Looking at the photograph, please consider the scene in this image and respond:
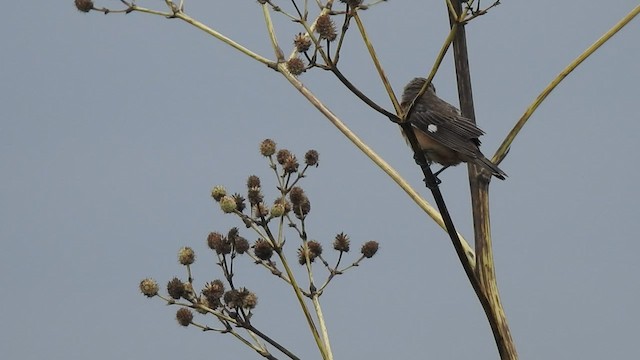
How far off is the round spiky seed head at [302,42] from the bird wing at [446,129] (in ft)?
7.17

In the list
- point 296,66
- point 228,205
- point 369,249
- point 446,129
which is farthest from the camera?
point 446,129

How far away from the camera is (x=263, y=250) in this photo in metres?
4.37

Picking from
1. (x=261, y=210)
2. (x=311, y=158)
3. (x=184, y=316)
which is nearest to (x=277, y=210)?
(x=261, y=210)

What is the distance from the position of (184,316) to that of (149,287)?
0.23 m

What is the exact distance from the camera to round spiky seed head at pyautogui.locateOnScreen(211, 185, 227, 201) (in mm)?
4512

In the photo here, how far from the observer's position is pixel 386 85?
3350mm

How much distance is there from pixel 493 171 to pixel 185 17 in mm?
1678

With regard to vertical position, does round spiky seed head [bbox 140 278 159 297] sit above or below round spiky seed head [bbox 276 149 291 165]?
below

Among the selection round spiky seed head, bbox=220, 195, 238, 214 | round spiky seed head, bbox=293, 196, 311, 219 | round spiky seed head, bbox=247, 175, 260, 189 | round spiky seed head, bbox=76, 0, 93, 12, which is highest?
round spiky seed head, bbox=76, 0, 93, 12

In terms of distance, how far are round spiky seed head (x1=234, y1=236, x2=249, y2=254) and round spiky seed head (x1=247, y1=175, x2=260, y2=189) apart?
0.86ft

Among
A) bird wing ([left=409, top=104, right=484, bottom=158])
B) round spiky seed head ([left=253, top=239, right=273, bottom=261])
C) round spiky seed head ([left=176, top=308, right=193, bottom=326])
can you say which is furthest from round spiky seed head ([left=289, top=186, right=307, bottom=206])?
bird wing ([left=409, top=104, right=484, bottom=158])

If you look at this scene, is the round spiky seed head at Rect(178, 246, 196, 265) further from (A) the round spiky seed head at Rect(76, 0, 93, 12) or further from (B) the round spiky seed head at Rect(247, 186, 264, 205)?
(A) the round spiky seed head at Rect(76, 0, 93, 12)

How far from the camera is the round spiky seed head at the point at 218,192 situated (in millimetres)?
4512

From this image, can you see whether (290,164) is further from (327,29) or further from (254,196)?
(327,29)
